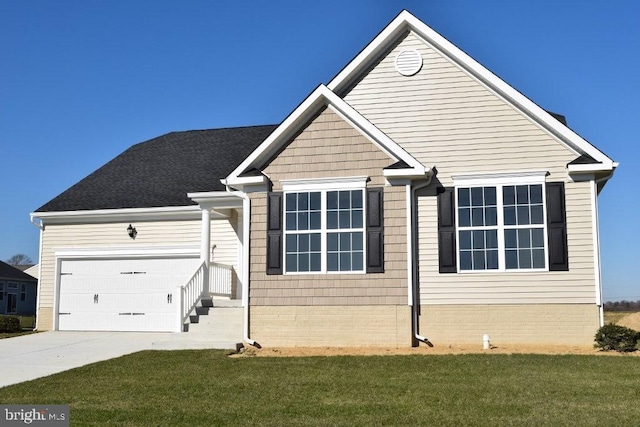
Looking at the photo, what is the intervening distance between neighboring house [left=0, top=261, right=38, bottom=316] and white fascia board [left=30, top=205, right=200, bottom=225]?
29.0m

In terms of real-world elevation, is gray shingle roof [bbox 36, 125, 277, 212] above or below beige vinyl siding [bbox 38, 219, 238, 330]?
above

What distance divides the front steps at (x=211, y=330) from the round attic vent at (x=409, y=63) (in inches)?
280

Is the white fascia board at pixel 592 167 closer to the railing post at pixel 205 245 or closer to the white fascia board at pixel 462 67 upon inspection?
the white fascia board at pixel 462 67

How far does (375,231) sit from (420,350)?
9.21 feet

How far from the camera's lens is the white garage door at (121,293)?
20109mm

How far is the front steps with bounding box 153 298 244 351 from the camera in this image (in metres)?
15.8

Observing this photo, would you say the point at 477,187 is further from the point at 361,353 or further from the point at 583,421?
the point at 583,421

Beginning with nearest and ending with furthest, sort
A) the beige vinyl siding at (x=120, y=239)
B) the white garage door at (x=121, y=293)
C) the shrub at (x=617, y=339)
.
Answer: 1. the shrub at (x=617, y=339)
2. the beige vinyl siding at (x=120, y=239)
3. the white garage door at (x=121, y=293)

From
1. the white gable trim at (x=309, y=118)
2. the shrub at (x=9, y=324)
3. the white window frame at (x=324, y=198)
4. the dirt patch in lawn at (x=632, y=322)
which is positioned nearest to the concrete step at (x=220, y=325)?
the white window frame at (x=324, y=198)

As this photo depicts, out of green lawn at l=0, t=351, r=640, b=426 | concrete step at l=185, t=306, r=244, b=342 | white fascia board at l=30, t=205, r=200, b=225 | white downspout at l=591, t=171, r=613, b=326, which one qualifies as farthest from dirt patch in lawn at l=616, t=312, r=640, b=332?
white fascia board at l=30, t=205, r=200, b=225

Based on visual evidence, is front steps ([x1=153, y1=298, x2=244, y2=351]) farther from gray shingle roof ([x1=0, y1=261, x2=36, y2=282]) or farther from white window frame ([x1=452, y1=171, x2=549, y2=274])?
gray shingle roof ([x1=0, y1=261, x2=36, y2=282])

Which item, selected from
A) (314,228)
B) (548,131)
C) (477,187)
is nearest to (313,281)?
(314,228)

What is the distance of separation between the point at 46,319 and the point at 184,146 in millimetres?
7417

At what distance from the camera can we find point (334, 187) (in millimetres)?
15805
